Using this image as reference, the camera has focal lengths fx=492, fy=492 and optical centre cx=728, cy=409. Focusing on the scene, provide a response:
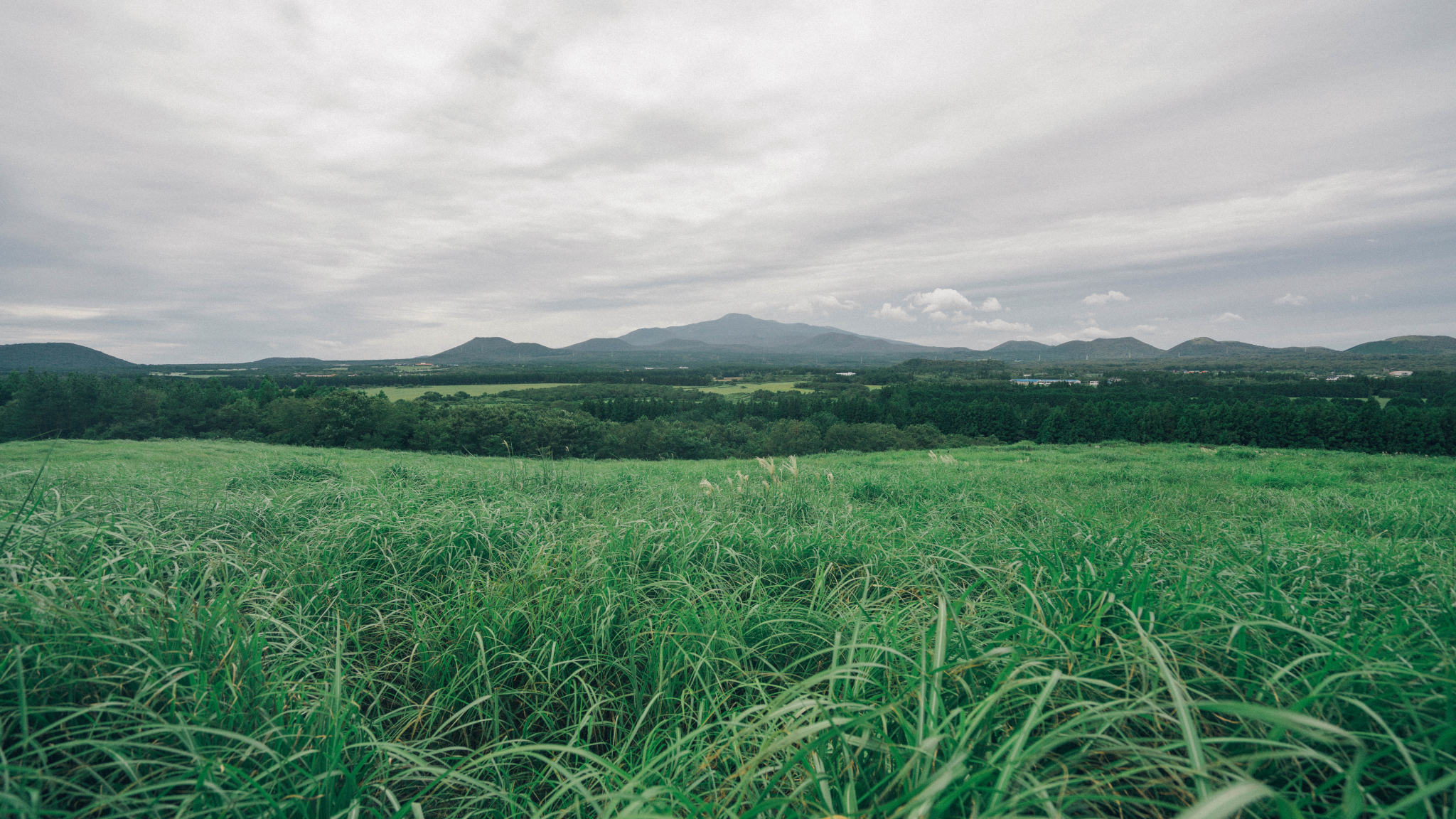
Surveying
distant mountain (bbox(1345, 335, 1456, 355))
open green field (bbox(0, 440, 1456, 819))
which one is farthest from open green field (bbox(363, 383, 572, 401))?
distant mountain (bbox(1345, 335, 1456, 355))

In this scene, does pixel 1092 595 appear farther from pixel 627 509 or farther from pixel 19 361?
pixel 19 361

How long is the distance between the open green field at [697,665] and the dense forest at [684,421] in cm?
3609

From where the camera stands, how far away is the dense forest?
4134cm

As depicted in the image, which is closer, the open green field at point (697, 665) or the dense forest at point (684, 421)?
the open green field at point (697, 665)

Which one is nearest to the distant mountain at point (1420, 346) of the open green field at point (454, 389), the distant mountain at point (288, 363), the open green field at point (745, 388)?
the open green field at point (745, 388)

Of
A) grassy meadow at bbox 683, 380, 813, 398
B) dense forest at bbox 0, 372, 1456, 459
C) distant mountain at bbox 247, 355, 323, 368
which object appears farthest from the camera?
distant mountain at bbox 247, 355, 323, 368

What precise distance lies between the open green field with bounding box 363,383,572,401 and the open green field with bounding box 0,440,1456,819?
6631 centimetres

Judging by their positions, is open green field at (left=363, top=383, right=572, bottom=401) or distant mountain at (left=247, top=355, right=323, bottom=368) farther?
distant mountain at (left=247, top=355, right=323, bottom=368)

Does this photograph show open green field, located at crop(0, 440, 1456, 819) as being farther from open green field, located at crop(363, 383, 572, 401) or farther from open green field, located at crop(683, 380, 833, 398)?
open green field, located at crop(683, 380, 833, 398)

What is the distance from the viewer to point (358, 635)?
308cm

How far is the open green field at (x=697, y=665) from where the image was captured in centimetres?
155

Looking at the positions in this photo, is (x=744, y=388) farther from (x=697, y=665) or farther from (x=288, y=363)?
(x=288, y=363)

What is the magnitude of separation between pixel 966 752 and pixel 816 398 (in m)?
76.9

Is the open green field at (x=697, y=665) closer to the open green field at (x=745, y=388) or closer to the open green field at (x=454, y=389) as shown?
the open green field at (x=454, y=389)
